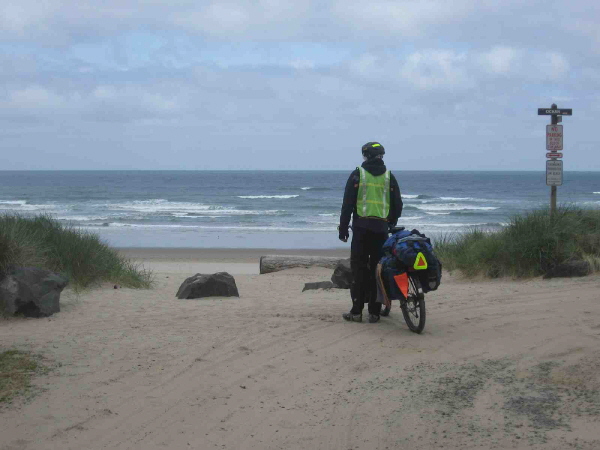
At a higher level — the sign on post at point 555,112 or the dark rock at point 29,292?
the sign on post at point 555,112

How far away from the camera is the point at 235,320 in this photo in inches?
277

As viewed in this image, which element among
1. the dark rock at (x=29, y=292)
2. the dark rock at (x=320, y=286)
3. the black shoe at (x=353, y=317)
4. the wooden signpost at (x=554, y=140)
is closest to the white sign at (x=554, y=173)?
the wooden signpost at (x=554, y=140)

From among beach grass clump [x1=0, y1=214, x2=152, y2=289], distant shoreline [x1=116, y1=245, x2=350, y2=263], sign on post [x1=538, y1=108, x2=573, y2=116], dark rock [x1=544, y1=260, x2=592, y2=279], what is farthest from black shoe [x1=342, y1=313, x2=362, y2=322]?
distant shoreline [x1=116, y1=245, x2=350, y2=263]

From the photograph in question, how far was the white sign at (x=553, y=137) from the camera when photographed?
1148cm

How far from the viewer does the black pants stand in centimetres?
682

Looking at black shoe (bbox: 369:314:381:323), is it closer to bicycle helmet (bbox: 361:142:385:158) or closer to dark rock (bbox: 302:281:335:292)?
bicycle helmet (bbox: 361:142:385:158)

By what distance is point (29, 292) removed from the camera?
23.3 feet

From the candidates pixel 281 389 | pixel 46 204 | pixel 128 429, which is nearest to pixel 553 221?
pixel 281 389

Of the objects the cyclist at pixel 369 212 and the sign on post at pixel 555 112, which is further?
the sign on post at pixel 555 112

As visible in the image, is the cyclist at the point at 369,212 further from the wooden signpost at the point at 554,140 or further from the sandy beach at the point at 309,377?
the wooden signpost at the point at 554,140

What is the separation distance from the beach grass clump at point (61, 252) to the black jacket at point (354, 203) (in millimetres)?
3576

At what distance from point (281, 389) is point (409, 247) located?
2.00m

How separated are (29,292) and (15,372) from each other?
2.05 meters

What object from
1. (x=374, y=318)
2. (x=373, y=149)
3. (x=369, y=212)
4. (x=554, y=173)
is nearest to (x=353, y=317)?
(x=374, y=318)
